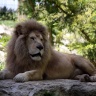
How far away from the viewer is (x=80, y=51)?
6.43 meters

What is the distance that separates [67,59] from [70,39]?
2.99 m

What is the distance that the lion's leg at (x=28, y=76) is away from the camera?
379 centimetres

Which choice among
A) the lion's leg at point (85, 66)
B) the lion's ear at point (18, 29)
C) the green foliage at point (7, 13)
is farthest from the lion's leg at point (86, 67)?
the green foliage at point (7, 13)

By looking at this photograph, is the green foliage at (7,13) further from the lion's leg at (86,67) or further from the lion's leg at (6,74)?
the lion's leg at (6,74)

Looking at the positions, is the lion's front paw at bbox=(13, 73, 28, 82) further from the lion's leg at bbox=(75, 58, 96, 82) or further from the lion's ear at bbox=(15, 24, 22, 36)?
the lion's leg at bbox=(75, 58, 96, 82)

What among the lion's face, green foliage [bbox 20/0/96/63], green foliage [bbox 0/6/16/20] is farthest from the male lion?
green foliage [bbox 0/6/16/20]

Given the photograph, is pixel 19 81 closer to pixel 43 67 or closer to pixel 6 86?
pixel 6 86

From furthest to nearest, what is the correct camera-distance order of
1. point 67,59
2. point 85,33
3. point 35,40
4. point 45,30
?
point 85,33 < point 67,59 < point 45,30 < point 35,40

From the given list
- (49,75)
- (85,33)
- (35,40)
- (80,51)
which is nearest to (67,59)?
(49,75)

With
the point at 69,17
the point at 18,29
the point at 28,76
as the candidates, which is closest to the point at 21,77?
the point at 28,76

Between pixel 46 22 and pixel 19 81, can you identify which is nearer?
pixel 19 81

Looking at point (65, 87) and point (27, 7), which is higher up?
point (27, 7)

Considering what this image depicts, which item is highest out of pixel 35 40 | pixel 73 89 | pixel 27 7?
pixel 27 7

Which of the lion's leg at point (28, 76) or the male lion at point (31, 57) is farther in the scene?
the male lion at point (31, 57)
